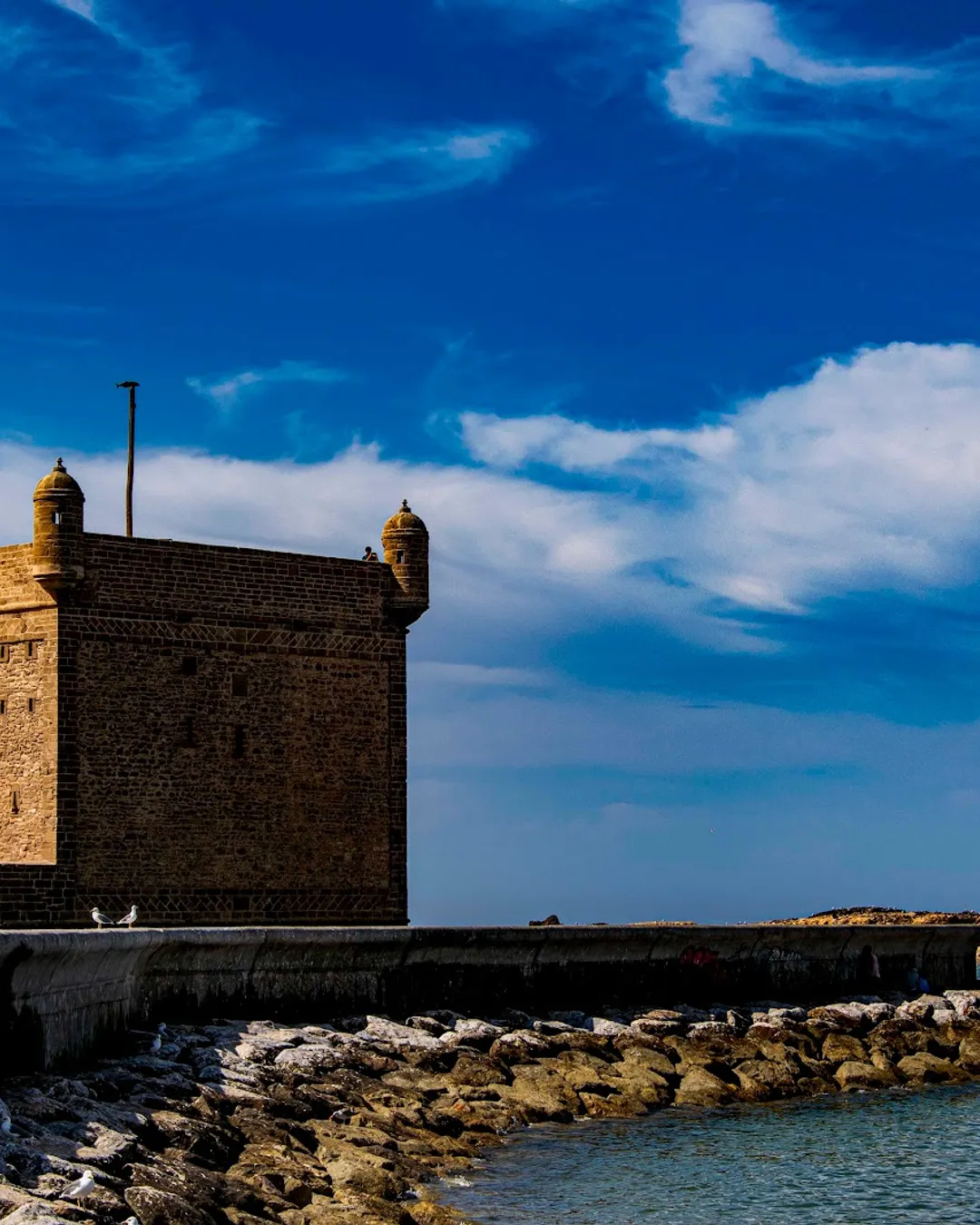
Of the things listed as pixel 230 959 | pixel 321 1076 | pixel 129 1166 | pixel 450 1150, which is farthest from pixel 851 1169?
pixel 129 1166

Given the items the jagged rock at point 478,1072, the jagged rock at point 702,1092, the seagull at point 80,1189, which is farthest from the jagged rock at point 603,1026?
the seagull at point 80,1189

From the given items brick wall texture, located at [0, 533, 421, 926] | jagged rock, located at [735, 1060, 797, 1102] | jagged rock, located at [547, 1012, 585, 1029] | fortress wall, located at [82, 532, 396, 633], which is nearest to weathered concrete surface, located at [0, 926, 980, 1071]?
jagged rock, located at [547, 1012, 585, 1029]

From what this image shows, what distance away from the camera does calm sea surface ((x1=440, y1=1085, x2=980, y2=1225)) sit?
47.3ft

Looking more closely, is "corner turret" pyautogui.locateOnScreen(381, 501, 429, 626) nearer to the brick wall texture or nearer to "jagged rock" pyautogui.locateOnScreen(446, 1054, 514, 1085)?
the brick wall texture

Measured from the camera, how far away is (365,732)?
28.0 m

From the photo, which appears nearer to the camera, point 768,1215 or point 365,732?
point 768,1215

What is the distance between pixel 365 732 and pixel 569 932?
24.2 feet

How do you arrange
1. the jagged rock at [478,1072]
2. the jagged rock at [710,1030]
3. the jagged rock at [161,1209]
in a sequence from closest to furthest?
1. the jagged rock at [161,1209]
2. the jagged rock at [478,1072]
3. the jagged rock at [710,1030]

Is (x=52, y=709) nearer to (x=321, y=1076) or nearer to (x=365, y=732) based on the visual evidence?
(x=365, y=732)

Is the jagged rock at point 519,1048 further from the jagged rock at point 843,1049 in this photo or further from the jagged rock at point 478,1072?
the jagged rock at point 843,1049

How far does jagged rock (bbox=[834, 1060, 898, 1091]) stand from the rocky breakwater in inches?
0.8

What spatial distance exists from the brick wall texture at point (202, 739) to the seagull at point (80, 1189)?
1378 centimetres

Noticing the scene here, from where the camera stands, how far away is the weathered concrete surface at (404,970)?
14.1 meters

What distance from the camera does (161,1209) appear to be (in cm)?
1084
